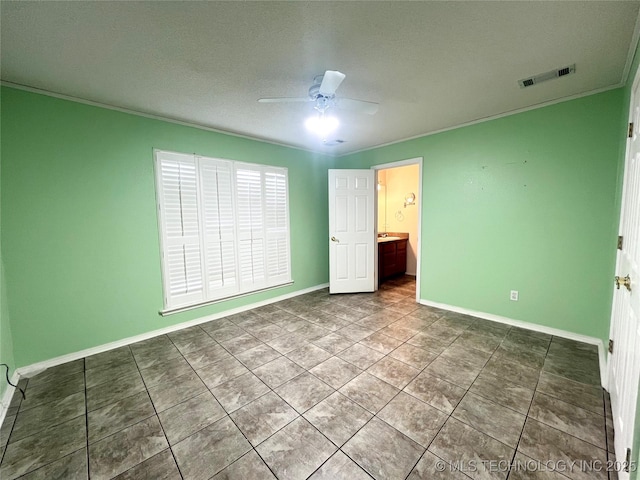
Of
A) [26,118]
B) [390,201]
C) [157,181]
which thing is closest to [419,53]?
[157,181]

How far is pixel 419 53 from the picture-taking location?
175cm

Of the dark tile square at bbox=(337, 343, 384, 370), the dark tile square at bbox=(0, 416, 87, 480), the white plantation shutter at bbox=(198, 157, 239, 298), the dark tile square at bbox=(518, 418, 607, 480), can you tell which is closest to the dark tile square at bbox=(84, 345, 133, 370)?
the dark tile square at bbox=(0, 416, 87, 480)

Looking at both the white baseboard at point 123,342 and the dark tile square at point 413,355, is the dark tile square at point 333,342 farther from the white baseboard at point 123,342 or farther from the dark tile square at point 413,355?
the white baseboard at point 123,342

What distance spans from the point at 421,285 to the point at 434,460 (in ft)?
8.52

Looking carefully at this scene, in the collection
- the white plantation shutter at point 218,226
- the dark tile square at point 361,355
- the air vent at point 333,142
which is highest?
the air vent at point 333,142

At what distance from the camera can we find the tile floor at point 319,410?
1.35 metres

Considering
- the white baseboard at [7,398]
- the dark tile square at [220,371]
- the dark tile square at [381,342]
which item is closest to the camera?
the white baseboard at [7,398]

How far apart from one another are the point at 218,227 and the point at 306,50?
2.32 meters

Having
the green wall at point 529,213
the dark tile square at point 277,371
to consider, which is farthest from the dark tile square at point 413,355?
the green wall at point 529,213

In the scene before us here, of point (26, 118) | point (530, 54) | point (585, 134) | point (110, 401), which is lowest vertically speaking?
point (110, 401)

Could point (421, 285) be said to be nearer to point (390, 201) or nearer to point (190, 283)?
point (390, 201)

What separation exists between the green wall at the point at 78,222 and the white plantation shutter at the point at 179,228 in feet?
0.35

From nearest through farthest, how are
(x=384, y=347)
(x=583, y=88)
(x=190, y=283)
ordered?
(x=583, y=88) → (x=384, y=347) → (x=190, y=283)

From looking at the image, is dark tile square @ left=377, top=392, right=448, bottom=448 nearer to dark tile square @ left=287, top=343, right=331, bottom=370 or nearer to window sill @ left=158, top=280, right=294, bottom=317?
dark tile square @ left=287, top=343, right=331, bottom=370
